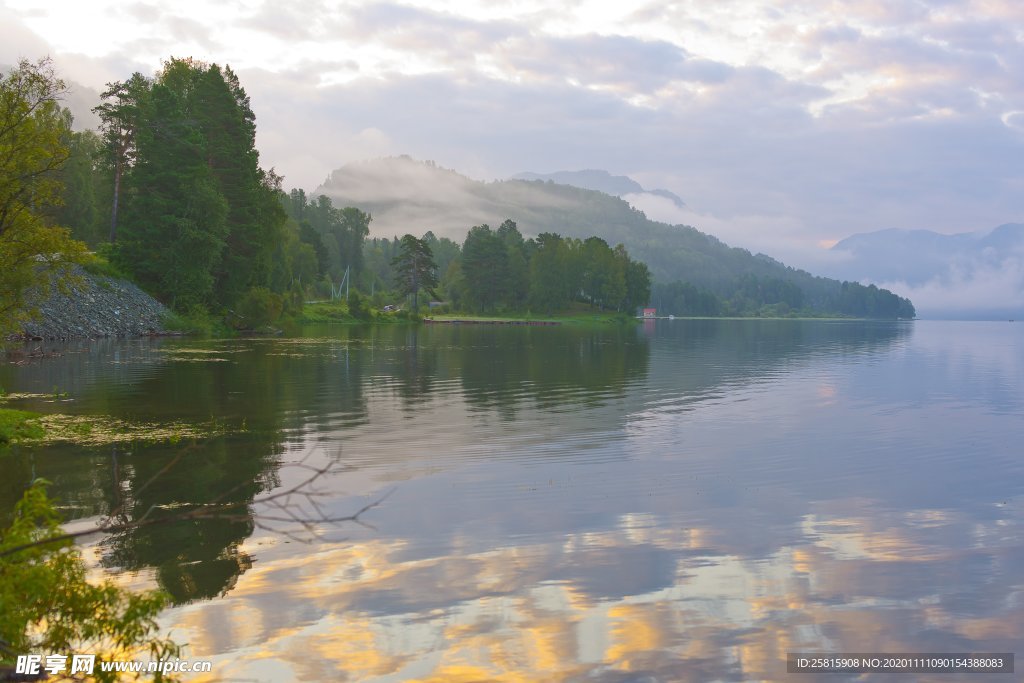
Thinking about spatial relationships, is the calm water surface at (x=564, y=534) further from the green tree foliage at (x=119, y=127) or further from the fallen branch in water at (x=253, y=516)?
the green tree foliage at (x=119, y=127)

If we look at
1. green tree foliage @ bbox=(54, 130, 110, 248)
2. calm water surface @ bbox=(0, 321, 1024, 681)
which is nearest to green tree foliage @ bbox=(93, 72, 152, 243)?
A: green tree foliage @ bbox=(54, 130, 110, 248)

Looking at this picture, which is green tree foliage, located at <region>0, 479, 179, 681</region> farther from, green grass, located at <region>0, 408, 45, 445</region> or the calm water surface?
green grass, located at <region>0, 408, 45, 445</region>

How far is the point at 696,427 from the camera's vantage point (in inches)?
1217

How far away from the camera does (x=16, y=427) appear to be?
23797 mm

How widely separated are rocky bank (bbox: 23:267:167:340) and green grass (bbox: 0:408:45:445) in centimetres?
4953

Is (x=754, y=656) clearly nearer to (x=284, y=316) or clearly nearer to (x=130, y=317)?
(x=130, y=317)

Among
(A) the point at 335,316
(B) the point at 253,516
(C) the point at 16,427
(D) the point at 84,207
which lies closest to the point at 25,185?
(C) the point at 16,427

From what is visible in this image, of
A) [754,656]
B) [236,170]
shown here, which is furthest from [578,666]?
[236,170]

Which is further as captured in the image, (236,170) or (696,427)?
(236,170)

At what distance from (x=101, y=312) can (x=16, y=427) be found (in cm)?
6279

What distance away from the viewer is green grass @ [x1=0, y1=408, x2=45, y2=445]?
23047 mm

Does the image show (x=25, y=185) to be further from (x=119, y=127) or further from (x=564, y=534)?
(x=119, y=127)

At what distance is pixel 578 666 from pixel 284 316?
387 feet

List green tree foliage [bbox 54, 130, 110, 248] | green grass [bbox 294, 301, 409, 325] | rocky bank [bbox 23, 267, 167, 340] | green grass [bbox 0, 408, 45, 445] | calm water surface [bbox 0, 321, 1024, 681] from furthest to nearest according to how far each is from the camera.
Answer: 1. green grass [bbox 294, 301, 409, 325]
2. green tree foliage [bbox 54, 130, 110, 248]
3. rocky bank [bbox 23, 267, 167, 340]
4. green grass [bbox 0, 408, 45, 445]
5. calm water surface [bbox 0, 321, 1024, 681]
